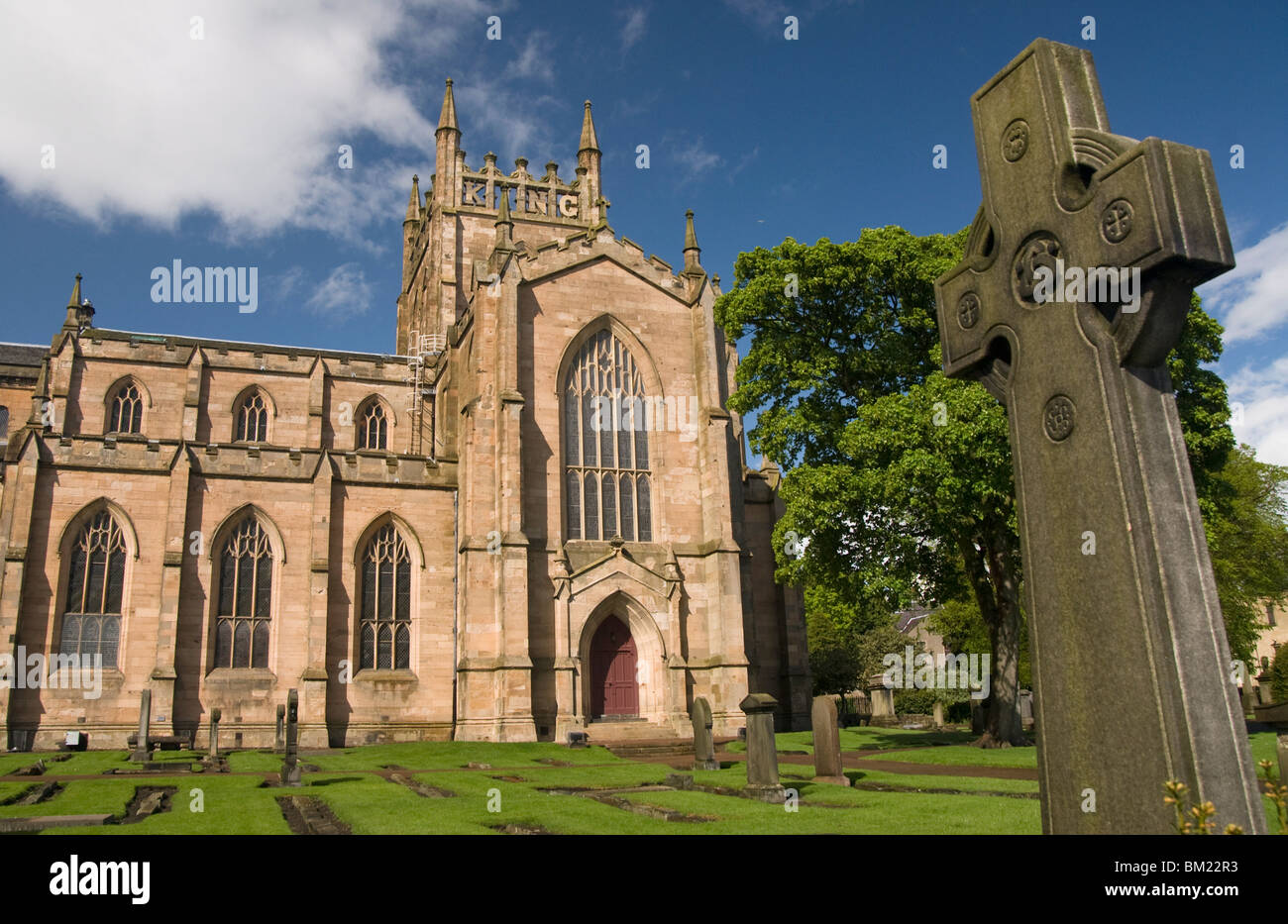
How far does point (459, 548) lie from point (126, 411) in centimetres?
1682

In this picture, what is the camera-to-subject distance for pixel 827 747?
54.6 feet

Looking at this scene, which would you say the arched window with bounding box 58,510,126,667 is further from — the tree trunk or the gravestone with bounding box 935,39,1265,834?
the gravestone with bounding box 935,39,1265,834

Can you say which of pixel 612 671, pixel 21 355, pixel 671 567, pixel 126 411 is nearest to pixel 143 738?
pixel 612 671

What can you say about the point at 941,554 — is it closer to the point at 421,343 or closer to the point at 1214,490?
the point at 1214,490

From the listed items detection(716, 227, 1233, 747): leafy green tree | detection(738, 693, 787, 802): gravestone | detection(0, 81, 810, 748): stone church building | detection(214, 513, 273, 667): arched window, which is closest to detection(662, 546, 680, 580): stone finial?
detection(0, 81, 810, 748): stone church building

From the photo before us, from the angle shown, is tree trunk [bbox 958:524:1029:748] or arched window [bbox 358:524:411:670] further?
arched window [bbox 358:524:411:670]

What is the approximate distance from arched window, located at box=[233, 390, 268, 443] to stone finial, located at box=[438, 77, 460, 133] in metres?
17.4

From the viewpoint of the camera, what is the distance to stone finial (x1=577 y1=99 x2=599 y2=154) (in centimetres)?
5084

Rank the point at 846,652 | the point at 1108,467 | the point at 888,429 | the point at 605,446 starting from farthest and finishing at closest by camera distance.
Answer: the point at 846,652 → the point at 605,446 → the point at 888,429 → the point at 1108,467

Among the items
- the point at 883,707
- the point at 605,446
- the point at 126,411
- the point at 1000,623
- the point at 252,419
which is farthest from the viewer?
the point at 883,707

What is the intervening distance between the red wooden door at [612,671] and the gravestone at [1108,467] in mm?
26457

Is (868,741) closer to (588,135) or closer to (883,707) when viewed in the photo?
(883,707)

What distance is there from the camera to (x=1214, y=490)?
23266 millimetres
